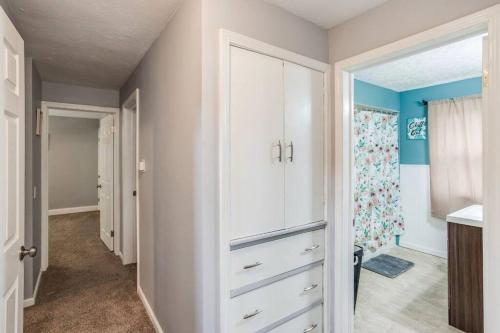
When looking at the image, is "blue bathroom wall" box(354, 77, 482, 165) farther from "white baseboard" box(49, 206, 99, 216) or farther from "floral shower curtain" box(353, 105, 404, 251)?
"white baseboard" box(49, 206, 99, 216)

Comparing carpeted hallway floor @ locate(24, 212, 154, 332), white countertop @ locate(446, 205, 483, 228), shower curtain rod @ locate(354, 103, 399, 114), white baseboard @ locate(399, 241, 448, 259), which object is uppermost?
shower curtain rod @ locate(354, 103, 399, 114)

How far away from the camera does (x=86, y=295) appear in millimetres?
2557

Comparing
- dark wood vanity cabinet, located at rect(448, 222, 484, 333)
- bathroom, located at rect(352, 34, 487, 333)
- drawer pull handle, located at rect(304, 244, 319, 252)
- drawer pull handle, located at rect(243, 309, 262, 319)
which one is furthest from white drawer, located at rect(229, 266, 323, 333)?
dark wood vanity cabinet, located at rect(448, 222, 484, 333)

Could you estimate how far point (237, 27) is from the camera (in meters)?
1.43

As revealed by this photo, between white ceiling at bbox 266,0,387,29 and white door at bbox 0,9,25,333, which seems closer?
white door at bbox 0,9,25,333

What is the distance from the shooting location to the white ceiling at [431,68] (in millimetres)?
2387

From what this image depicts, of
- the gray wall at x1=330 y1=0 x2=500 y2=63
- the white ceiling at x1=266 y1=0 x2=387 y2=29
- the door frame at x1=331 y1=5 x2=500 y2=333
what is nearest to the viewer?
the door frame at x1=331 y1=5 x2=500 y2=333

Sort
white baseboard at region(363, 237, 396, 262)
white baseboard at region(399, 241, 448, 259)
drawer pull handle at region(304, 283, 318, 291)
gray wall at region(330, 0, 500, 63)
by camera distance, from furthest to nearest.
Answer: white baseboard at region(399, 241, 448, 259), white baseboard at region(363, 237, 396, 262), drawer pull handle at region(304, 283, 318, 291), gray wall at region(330, 0, 500, 63)

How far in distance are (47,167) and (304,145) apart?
125 inches

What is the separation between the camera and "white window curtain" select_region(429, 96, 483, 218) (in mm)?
3168

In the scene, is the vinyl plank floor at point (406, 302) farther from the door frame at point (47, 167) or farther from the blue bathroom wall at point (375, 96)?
the door frame at point (47, 167)

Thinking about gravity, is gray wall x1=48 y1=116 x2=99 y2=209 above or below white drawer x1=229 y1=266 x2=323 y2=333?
above

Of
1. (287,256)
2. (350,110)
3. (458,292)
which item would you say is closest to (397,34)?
(350,110)

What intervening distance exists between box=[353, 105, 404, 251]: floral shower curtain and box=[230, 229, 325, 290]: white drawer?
1.66 meters
